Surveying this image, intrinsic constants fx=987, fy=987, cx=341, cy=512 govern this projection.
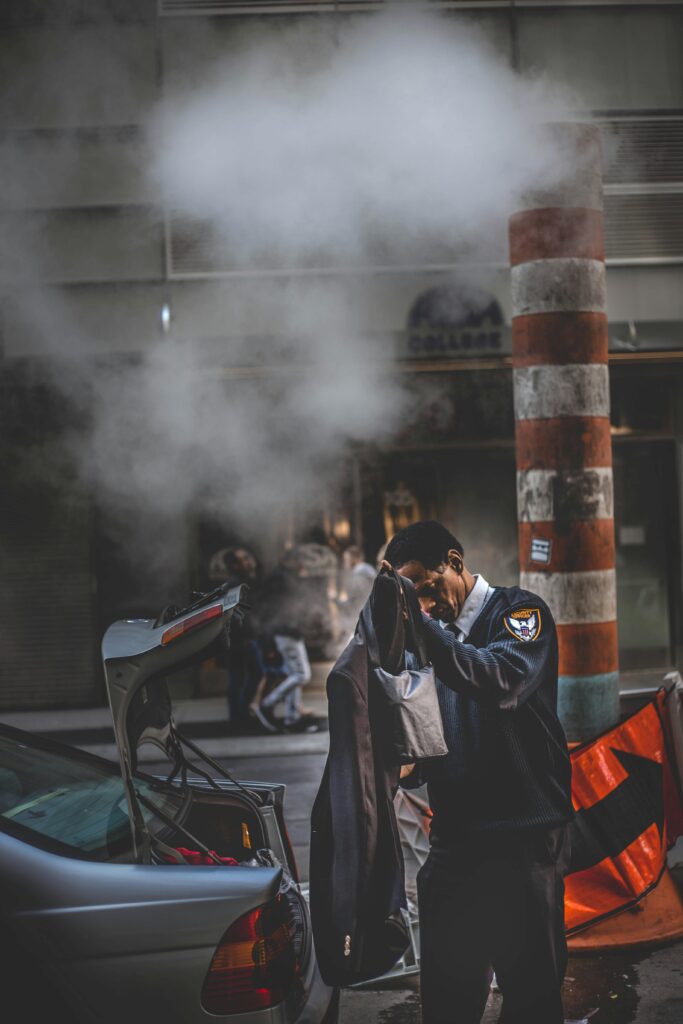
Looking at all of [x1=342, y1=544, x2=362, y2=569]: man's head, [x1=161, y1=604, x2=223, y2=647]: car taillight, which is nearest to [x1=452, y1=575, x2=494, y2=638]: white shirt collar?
[x1=161, y1=604, x2=223, y2=647]: car taillight

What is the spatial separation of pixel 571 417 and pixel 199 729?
5.33 metres

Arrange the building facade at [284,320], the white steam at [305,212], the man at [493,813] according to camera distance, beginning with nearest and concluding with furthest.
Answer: the man at [493,813]
the white steam at [305,212]
the building facade at [284,320]

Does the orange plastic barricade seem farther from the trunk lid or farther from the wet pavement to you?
the trunk lid

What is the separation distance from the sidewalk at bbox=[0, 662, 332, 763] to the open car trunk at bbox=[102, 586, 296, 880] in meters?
4.21

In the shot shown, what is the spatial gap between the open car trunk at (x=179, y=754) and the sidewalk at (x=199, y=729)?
13.8 feet

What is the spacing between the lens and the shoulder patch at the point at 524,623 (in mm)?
2389

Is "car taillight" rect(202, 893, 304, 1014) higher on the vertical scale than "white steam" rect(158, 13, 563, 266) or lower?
lower

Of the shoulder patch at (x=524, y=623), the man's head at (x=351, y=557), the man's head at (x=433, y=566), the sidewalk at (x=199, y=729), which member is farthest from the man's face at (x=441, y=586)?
the man's head at (x=351, y=557)

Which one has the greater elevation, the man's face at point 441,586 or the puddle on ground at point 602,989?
the man's face at point 441,586

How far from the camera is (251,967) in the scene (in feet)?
6.99

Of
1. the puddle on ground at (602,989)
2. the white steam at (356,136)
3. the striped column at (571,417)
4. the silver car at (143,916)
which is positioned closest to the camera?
the silver car at (143,916)

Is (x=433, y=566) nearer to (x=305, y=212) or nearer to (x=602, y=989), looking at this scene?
(x=602, y=989)

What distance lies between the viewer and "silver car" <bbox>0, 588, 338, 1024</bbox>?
2061 millimetres

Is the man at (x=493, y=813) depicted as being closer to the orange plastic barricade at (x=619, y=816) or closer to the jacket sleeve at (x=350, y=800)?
the jacket sleeve at (x=350, y=800)
